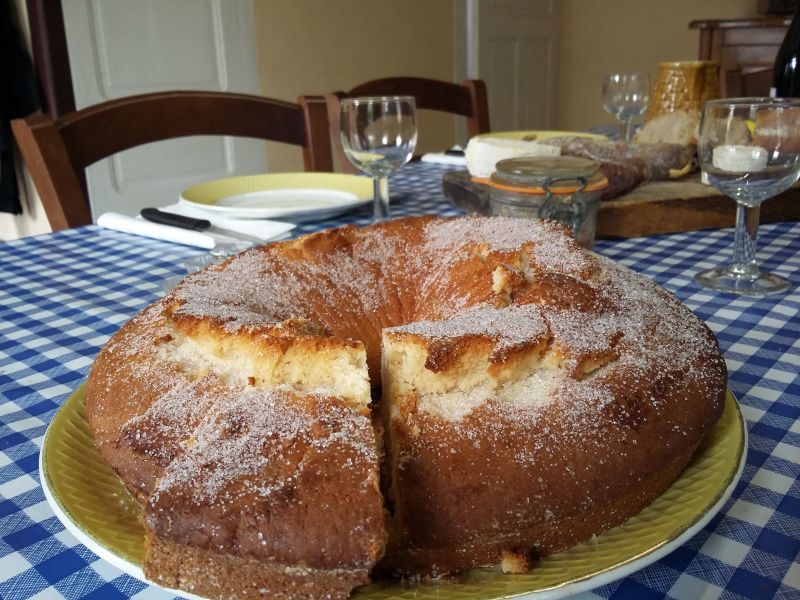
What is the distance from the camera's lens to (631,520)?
1.56ft

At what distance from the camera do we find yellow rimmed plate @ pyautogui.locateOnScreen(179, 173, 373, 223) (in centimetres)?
133

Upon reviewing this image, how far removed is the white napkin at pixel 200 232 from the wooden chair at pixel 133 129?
0.16 m

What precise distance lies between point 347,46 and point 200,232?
2582 mm

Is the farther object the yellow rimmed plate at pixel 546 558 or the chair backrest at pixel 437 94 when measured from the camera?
the chair backrest at pixel 437 94

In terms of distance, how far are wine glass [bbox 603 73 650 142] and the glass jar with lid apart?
1.03m

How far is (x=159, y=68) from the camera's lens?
9.48 ft

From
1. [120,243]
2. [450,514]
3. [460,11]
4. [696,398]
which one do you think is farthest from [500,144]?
[460,11]

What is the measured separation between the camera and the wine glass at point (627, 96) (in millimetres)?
1962

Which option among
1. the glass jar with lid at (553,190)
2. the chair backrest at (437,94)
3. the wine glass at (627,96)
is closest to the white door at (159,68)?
the chair backrest at (437,94)

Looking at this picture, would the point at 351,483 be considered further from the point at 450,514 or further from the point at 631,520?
the point at 631,520

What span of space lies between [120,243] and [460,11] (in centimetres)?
341

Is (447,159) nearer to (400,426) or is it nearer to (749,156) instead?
(749,156)

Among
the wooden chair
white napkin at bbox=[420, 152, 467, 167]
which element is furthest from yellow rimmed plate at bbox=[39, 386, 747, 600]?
white napkin at bbox=[420, 152, 467, 167]

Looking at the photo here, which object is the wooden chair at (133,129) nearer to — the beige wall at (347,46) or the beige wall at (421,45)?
the beige wall at (421,45)
